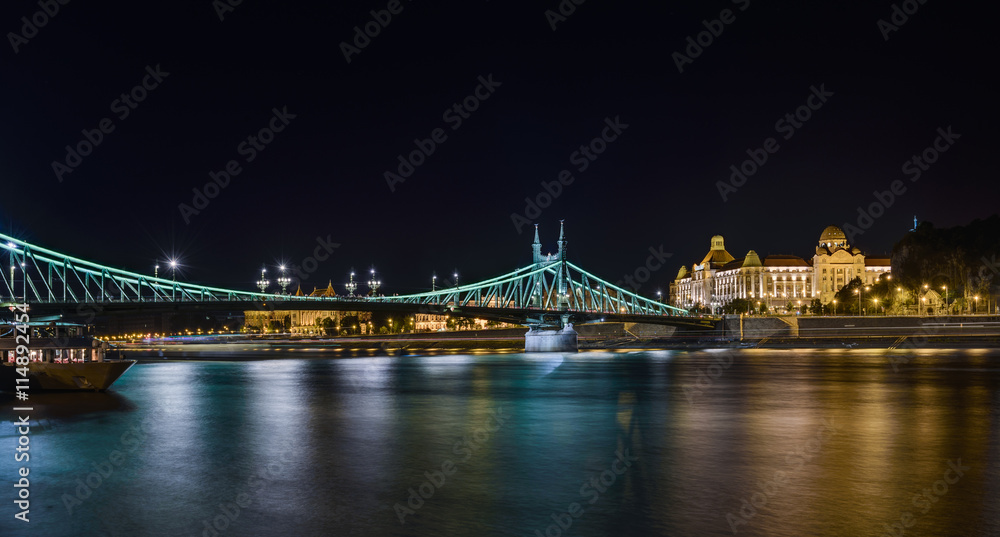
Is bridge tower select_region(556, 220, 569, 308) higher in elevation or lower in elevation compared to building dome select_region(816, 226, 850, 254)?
lower

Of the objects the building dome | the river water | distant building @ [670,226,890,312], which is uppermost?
the building dome

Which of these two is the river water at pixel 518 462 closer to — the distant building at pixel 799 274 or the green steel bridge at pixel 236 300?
the green steel bridge at pixel 236 300

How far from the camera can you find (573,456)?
15.9m

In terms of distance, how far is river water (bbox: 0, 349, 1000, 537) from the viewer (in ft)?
36.3

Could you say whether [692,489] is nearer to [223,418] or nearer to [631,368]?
[223,418]

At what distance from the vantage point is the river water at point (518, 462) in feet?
36.3

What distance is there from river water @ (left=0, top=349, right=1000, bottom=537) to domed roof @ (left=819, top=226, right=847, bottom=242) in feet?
407

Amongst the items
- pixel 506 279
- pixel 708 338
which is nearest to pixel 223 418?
pixel 506 279

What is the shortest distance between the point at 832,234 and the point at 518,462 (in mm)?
144296

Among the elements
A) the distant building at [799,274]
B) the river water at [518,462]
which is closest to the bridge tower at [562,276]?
the river water at [518,462]

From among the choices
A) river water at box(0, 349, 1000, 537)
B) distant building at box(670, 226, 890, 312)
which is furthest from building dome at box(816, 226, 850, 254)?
river water at box(0, 349, 1000, 537)

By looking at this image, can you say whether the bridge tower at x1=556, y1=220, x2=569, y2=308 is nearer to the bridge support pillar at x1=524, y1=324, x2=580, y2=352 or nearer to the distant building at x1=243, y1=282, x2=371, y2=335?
the bridge support pillar at x1=524, y1=324, x2=580, y2=352

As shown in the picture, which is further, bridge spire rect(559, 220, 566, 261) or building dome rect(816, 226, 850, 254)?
building dome rect(816, 226, 850, 254)

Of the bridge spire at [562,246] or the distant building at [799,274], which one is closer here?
the bridge spire at [562,246]
